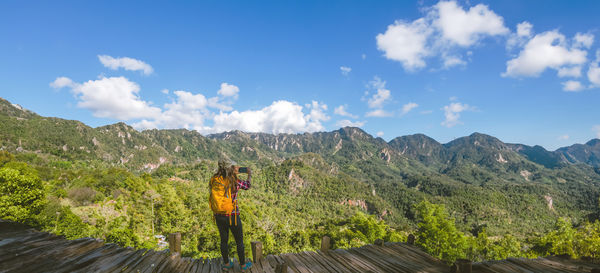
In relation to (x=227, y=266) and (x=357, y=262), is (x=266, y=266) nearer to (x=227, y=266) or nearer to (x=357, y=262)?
(x=227, y=266)

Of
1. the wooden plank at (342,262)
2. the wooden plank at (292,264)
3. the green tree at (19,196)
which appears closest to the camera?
the wooden plank at (292,264)

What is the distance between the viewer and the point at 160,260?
14.9 feet

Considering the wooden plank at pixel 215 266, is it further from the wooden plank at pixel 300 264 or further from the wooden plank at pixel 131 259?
the wooden plank at pixel 300 264

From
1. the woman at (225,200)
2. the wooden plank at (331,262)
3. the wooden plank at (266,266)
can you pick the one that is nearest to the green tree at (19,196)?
the woman at (225,200)

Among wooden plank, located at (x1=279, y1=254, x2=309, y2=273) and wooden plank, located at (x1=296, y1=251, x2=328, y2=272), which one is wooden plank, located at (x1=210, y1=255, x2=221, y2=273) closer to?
wooden plank, located at (x1=279, y1=254, x2=309, y2=273)

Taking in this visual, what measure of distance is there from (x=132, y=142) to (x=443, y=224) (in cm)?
22421

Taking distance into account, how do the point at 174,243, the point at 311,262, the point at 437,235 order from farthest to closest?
the point at 437,235, the point at 311,262, the point at 174,243

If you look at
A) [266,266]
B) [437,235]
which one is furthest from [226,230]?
[437,235]

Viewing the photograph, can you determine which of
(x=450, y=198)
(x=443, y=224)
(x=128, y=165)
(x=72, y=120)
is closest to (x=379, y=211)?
(x=450, y=198)

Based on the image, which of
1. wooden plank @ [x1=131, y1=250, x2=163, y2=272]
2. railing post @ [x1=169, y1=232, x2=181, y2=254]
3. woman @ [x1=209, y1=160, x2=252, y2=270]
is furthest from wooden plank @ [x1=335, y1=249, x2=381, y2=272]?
wooden plank @ [x1=131, y1=250, x2=163, y2=272]

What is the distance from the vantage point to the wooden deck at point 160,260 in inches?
164

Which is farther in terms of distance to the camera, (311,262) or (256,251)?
(311,262)

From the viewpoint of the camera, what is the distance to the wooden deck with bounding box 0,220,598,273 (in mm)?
4176

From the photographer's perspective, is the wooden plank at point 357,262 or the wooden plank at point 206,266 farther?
the wooden plank at point 357,262
